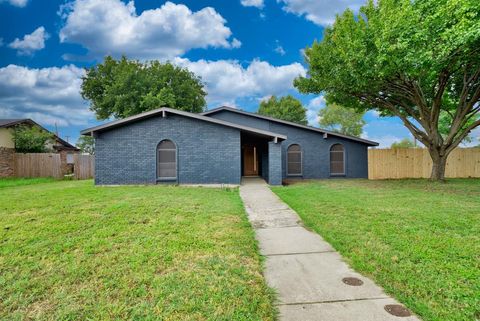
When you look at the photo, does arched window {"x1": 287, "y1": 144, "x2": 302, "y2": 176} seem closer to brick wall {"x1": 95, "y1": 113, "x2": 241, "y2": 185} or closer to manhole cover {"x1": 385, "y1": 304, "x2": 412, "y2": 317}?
brick wall {"x1": 95, "y1": 113, "x2": 241, "y2": 185}

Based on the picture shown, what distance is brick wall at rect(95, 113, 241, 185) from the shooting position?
1221cm

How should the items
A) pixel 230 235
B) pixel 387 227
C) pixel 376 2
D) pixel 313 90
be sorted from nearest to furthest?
1. pixel 230 235
2. pixel 387 227
3. pixel 376 2
4. pixel 313 90

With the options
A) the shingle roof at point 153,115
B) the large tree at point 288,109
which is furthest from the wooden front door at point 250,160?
the large tree at point 288,109

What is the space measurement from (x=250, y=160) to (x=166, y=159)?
838cm

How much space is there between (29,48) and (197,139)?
17771 millimetres

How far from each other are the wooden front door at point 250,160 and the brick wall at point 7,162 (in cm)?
1535

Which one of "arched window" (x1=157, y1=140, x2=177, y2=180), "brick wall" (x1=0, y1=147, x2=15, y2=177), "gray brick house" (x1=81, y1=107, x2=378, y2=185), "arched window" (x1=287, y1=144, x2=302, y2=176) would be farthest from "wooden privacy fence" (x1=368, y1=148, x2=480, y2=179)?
"brick wall" (x1=0, y1=147, x2=15, y2=177)

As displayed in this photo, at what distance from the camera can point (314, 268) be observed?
3314mm

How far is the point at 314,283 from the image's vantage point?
2.90 meters

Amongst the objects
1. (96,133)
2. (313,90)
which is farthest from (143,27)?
(313,90)

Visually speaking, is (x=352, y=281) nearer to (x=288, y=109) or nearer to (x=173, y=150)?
(x=173, y=150)

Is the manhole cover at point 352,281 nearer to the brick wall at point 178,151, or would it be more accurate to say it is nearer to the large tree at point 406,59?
the large tree at point 406,59

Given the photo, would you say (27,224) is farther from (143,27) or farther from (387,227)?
(143,27)

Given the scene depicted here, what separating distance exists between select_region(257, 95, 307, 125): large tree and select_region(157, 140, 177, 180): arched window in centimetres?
2545
